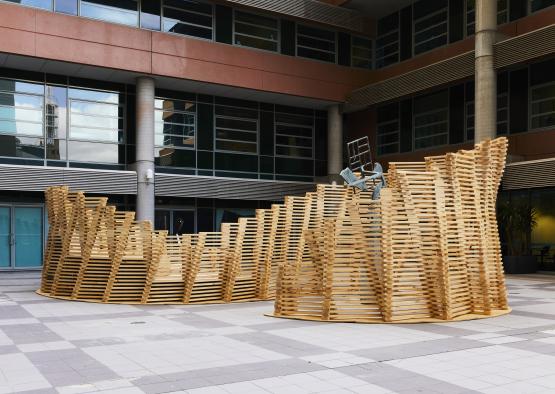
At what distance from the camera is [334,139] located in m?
30.2

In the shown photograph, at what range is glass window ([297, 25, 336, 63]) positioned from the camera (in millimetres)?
29380

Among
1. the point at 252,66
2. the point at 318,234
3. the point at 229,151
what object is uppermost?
the point at 252,66

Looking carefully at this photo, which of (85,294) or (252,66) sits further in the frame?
(252,66)

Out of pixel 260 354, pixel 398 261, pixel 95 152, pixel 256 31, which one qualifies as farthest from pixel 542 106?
pixel 260 354

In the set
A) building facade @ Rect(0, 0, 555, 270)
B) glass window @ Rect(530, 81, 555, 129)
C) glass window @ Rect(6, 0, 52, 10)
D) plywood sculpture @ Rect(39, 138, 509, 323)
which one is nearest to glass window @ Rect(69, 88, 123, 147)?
building facade @ Rect(0, 0, 555, 270)

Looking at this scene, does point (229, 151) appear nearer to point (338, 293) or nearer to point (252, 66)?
point (252, 66)

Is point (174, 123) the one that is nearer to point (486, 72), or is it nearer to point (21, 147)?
point (21, 147)

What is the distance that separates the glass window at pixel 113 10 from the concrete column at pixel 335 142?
406 inches

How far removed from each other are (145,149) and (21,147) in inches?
184

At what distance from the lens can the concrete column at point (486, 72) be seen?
22.5 metres

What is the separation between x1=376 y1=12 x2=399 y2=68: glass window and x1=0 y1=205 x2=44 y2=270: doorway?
1741cm

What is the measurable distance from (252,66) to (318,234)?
17385 mm

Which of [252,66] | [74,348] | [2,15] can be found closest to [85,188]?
[2,15]

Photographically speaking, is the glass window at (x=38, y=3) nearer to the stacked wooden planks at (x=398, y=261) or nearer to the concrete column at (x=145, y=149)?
the concrete column at (x=145, y=149)
